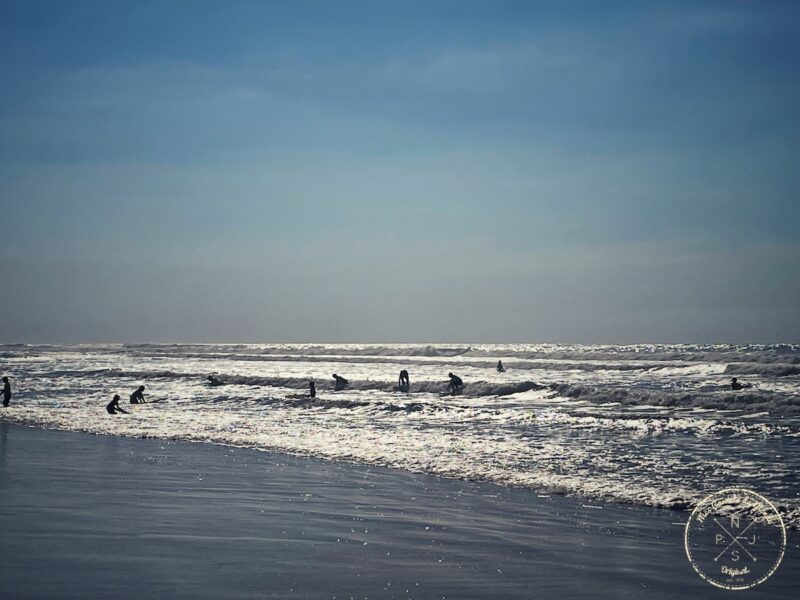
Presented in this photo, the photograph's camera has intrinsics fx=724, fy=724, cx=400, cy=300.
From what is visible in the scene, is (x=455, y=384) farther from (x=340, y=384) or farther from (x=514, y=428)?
(x=514, y=428)

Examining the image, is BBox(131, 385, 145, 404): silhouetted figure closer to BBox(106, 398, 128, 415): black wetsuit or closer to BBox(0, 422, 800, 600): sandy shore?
BBox(106, 398, 128, 415): black wetsuit

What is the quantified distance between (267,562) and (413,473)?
25.8 ft

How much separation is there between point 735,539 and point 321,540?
5554 millimetres

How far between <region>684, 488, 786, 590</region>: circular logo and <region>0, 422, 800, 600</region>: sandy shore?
195mm

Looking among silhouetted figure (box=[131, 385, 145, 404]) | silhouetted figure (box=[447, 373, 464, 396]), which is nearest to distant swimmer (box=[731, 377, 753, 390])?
silhouetted figure (box=[447, 373, 464, 396])

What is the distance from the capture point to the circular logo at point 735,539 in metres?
8.06

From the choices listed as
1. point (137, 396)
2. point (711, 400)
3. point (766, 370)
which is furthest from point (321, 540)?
point (766, 370)

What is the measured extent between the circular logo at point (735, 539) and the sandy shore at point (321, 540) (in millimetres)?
195

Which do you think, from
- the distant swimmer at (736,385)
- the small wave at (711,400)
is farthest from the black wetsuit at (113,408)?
the distant swimmer at (736,385)

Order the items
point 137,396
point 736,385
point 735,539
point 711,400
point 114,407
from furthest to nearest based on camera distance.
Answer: point 736,385, point 137,396, point 711,400, point 114,407, point 735,539

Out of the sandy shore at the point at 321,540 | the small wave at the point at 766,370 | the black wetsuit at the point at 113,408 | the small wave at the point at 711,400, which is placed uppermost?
the sandy shore at the point at 321,540

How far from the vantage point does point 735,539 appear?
32.0 ft

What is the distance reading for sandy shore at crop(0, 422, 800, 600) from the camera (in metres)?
7.18

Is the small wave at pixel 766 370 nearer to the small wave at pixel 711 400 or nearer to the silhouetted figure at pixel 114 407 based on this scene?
the small wave at pixel 711 400
